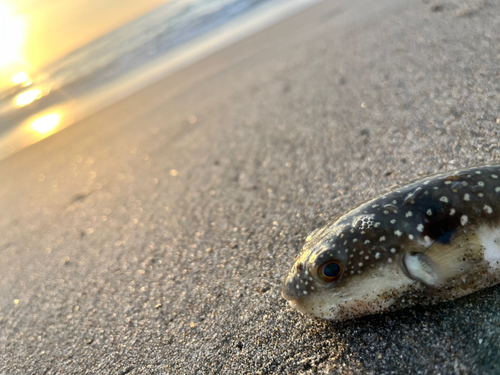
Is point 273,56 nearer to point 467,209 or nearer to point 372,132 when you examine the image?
point 372,132

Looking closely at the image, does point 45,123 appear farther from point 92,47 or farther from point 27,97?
point 92,47

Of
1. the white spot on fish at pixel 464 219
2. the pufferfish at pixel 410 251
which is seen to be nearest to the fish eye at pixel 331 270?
the pufferfish at pixel 410 251

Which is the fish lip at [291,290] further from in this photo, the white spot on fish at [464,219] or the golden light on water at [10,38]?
the golden light on water at [10,38]

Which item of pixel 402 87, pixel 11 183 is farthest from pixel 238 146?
pixel 11 183

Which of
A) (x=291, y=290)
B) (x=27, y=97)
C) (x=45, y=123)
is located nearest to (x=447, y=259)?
(x=291, y=290)

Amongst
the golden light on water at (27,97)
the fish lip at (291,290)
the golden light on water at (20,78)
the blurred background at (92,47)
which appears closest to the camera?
the fish lip at (291,290)

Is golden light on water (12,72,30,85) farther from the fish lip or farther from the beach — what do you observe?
the fish lip
